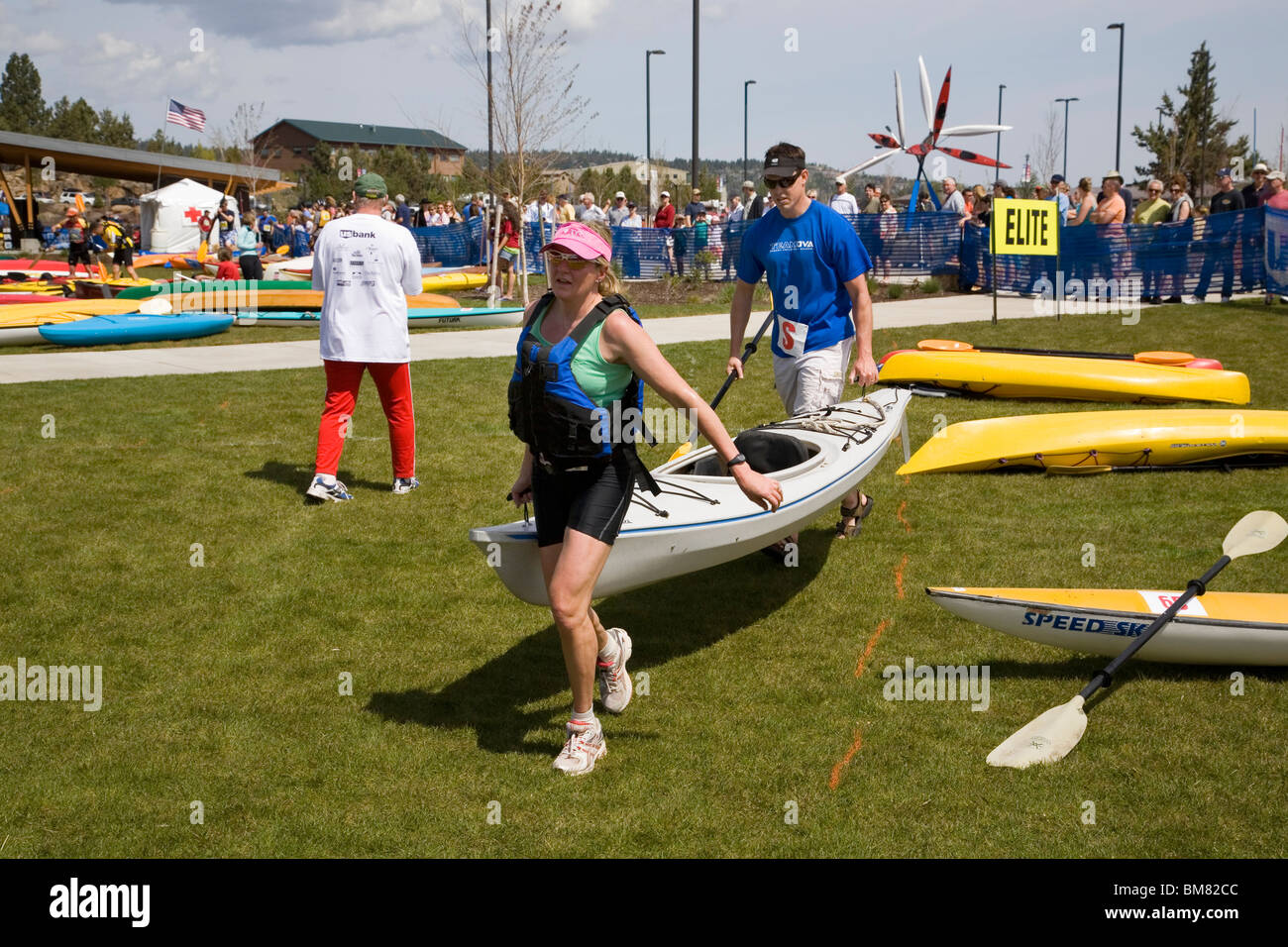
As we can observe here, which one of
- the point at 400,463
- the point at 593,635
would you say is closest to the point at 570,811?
the point at 593,635

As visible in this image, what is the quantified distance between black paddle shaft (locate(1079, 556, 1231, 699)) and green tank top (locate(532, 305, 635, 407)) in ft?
7.25

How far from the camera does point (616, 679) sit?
4527mm

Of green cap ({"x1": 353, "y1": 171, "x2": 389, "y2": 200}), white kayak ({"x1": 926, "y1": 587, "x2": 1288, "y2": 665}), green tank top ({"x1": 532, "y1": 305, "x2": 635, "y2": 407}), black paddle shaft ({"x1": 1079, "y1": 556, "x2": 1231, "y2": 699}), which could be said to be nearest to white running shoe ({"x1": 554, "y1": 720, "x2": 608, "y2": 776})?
green tank top ({"x1": 532, "y1": 305, "x2": 635, "y2": 407})

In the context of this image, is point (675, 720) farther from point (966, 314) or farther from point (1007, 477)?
point (966, 314)

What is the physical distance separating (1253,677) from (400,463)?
5.49 m

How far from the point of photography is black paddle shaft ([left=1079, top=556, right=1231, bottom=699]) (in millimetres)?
4418

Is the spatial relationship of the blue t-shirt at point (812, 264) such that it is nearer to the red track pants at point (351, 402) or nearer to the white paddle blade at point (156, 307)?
the red track pants at point (351, 402)

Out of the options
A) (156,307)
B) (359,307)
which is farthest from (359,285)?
(156,307)

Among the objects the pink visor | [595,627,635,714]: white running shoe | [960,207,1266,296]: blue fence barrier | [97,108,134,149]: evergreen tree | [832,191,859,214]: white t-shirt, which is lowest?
[595,627,635,714]: white running shoe

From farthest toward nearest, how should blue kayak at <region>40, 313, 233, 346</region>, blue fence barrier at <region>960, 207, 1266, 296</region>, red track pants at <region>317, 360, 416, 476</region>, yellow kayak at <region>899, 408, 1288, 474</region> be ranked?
blue fence barrier at <region>960, 207, 1266, 296</region> < blue kayak at <region>40, 313, 233, 346</region> < yellow kayak at <region>899, 408, 1288, 474</region> < red track pants at <region>317, 360, 416, 476</region>

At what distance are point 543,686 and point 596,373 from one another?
5.62 ft

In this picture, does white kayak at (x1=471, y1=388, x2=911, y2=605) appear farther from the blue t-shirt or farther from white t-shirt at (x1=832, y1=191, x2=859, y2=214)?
white t-shirt at (x1=832, y1=191, x2=859, y2=214)

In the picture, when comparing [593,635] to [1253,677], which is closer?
[593,635]

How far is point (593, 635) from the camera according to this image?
407cm
